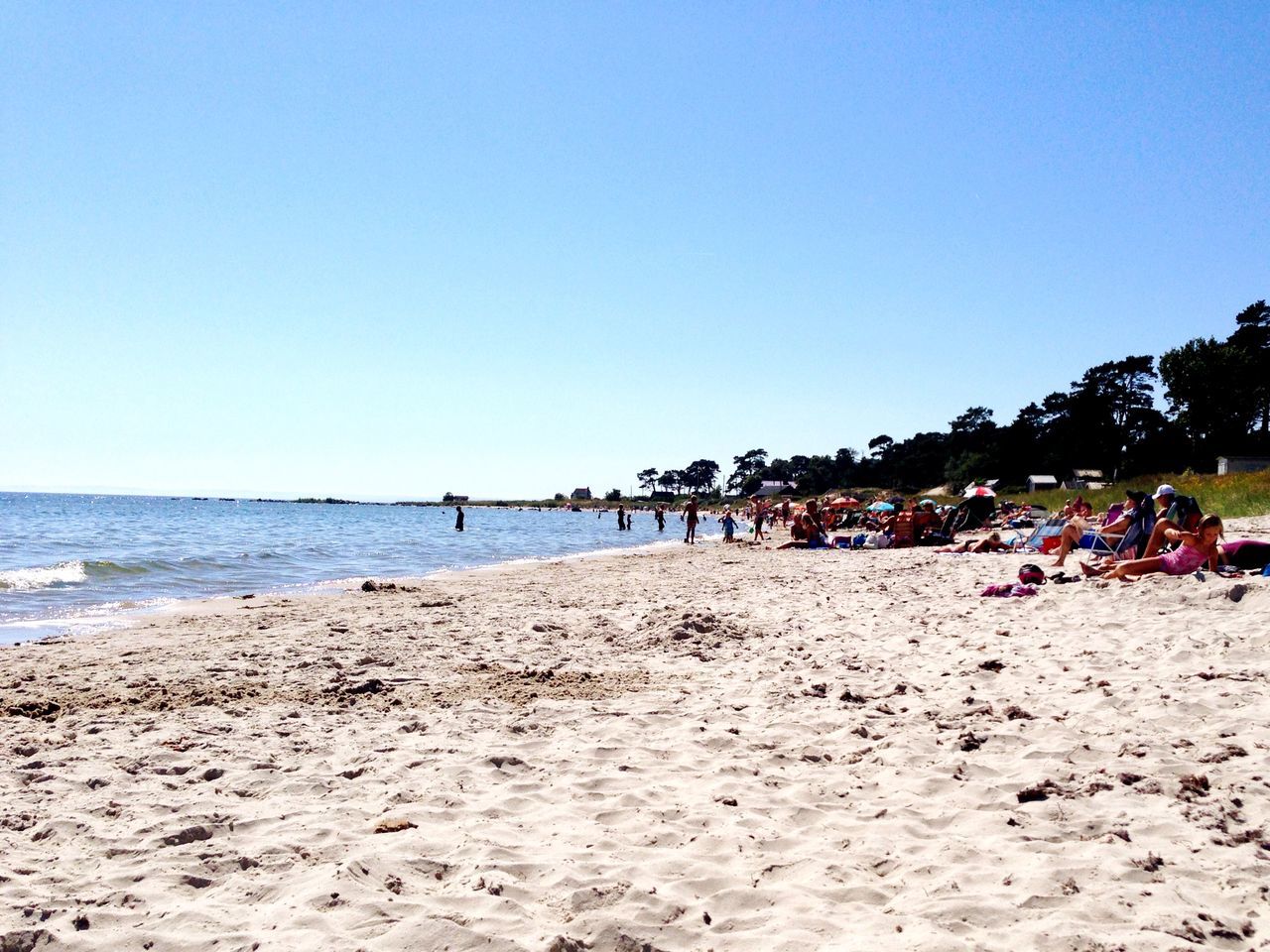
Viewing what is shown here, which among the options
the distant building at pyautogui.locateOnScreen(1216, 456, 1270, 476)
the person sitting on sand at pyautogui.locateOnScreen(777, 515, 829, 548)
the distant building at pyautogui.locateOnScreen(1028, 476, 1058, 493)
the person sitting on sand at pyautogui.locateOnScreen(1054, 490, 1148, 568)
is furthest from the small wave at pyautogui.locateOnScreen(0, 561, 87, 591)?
the distant building at pyautogui.locateOnScreen(1028, 476, 1058, 493)

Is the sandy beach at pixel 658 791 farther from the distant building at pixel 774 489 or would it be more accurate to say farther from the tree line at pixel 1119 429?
the distant building at pixel 774 489

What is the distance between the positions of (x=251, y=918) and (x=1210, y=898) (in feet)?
11.5

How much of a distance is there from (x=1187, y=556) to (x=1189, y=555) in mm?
27

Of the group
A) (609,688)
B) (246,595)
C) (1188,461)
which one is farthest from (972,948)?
(1188,461)

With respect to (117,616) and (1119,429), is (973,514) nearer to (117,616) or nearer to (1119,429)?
(117,616)

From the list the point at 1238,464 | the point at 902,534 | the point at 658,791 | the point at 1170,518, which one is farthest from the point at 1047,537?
the point at 1238,464

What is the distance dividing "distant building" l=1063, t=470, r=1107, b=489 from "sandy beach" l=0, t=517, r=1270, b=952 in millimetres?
67268

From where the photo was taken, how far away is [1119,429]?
79.1m

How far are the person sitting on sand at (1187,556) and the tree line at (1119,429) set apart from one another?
209 feet

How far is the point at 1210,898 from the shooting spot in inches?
116

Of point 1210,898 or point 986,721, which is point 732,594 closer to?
point 986,721

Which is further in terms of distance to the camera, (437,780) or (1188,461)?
(1188,461)

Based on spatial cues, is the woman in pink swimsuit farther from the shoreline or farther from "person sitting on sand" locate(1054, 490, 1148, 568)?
the shoreline

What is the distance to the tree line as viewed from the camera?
2569 inches
